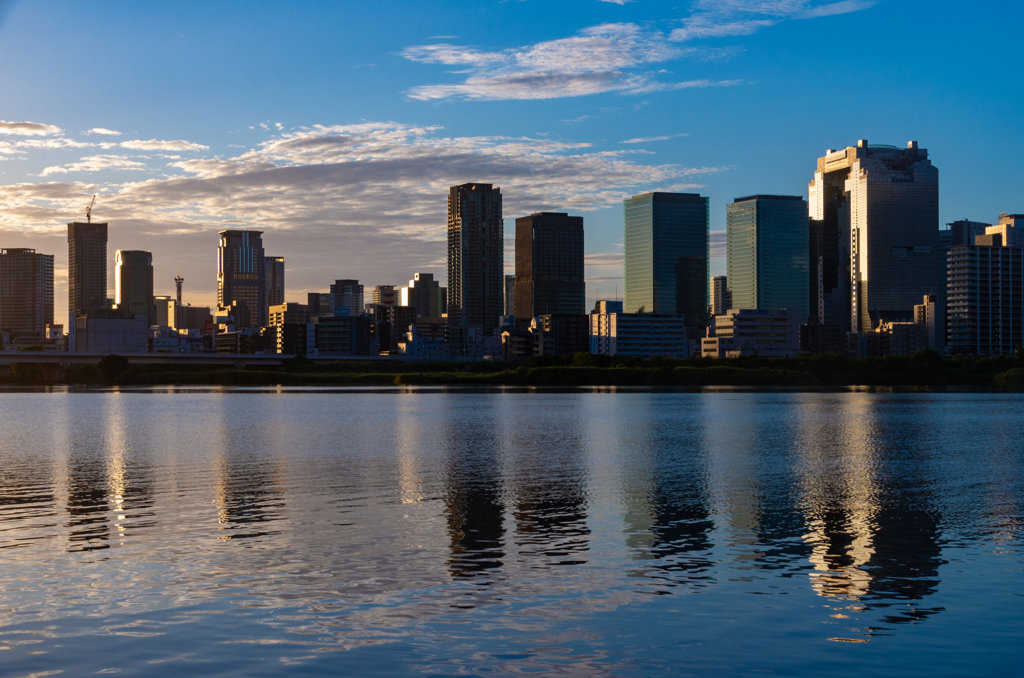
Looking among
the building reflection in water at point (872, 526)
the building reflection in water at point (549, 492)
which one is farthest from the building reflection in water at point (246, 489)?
the building reflection in water at point (872, 526)

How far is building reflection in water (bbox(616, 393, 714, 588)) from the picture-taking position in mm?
24656

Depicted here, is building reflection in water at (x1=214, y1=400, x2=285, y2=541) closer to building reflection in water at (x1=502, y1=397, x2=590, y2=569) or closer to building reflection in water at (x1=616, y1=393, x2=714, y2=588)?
building reflection in water at (x1=502, y1=397, x2=590, y2=569)

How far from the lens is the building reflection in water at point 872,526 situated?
856 inches

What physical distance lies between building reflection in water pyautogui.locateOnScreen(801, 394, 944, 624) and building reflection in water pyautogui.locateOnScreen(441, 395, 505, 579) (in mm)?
8583

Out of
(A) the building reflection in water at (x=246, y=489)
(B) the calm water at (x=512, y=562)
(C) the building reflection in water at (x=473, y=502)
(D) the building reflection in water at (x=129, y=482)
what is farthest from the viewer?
(D) the building reflection in water at (x=129, y=482)

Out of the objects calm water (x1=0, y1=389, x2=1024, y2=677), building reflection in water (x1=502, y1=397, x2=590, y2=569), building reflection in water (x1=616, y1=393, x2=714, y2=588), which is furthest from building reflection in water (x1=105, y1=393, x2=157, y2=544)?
building reflection in water (x1=616, y1=393, x2=714, y2=588)

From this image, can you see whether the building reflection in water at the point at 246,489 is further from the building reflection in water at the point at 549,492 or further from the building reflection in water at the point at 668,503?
the building reflection in water at the point at 668,503

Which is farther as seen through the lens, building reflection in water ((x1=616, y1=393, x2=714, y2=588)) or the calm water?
building reflection in water ((x1=616, y1=393, x2=714, y2=588))

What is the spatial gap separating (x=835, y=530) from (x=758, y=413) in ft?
229

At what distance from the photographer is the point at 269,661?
16766 millimetres

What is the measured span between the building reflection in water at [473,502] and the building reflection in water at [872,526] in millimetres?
8583

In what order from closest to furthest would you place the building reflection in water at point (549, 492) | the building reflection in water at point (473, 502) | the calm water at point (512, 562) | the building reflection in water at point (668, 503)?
1. the calm water at point (512, 562)
2. the building reflection in water at point (668, 503)
3. the building reflection in water at point (473, 502)
4. the building reflection in water at point (549, 492)

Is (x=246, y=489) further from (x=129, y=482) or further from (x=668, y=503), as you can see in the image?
(x=668, y=503)

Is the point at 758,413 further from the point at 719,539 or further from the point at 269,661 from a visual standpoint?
the point at 269,661
